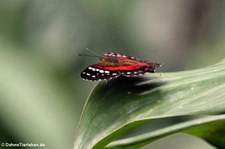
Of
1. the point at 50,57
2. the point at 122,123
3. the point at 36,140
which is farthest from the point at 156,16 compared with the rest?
the point at 122,123

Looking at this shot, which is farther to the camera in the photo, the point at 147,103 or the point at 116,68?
the point at 116,68

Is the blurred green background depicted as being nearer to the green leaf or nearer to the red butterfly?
the red butterfly

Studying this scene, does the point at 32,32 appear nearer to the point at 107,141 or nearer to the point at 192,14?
the point at 192,14

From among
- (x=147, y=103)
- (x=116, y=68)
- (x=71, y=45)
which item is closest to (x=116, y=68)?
(x=116, y=68)

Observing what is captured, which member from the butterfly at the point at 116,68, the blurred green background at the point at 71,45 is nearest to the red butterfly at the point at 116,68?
the butterfly at the point at 116,68

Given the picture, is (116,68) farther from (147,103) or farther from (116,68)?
(147,103)

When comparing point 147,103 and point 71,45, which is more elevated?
point 71,45
